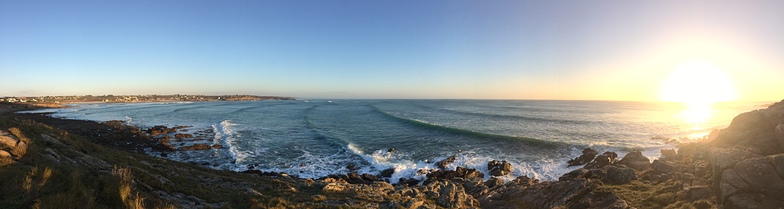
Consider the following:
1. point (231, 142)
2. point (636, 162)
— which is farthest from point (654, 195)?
point (231, 142)

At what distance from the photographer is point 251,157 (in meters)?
27.9

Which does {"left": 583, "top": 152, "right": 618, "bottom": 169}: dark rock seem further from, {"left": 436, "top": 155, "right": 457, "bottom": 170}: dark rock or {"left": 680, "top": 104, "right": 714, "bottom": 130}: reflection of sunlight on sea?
{"left": 680, "top": 104, "right": 714, "bottom": 130}: reflection of sunlight on sea

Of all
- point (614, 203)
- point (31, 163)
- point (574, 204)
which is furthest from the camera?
point (574, 204)

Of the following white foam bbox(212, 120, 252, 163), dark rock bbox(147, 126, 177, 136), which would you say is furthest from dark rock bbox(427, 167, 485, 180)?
dark rock bbox(147, 126, 177, 136)

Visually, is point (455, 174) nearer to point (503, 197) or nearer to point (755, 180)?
point (503, 197)

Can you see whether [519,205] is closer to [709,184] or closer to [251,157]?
[709,184]

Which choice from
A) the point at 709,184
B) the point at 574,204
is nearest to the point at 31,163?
the point at 574,204

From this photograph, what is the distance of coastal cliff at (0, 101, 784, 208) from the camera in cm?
798

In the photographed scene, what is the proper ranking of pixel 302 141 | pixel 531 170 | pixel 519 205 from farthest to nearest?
pixel 302 141 < pixel 531 170 < pixel 519 205

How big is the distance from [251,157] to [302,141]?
8.74 m

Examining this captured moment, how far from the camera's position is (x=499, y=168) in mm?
23562

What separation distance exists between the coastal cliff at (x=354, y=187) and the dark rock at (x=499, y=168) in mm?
3128

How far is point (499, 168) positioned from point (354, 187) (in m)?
13.5

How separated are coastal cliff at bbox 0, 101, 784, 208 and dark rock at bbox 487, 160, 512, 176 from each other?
10.3 ft
